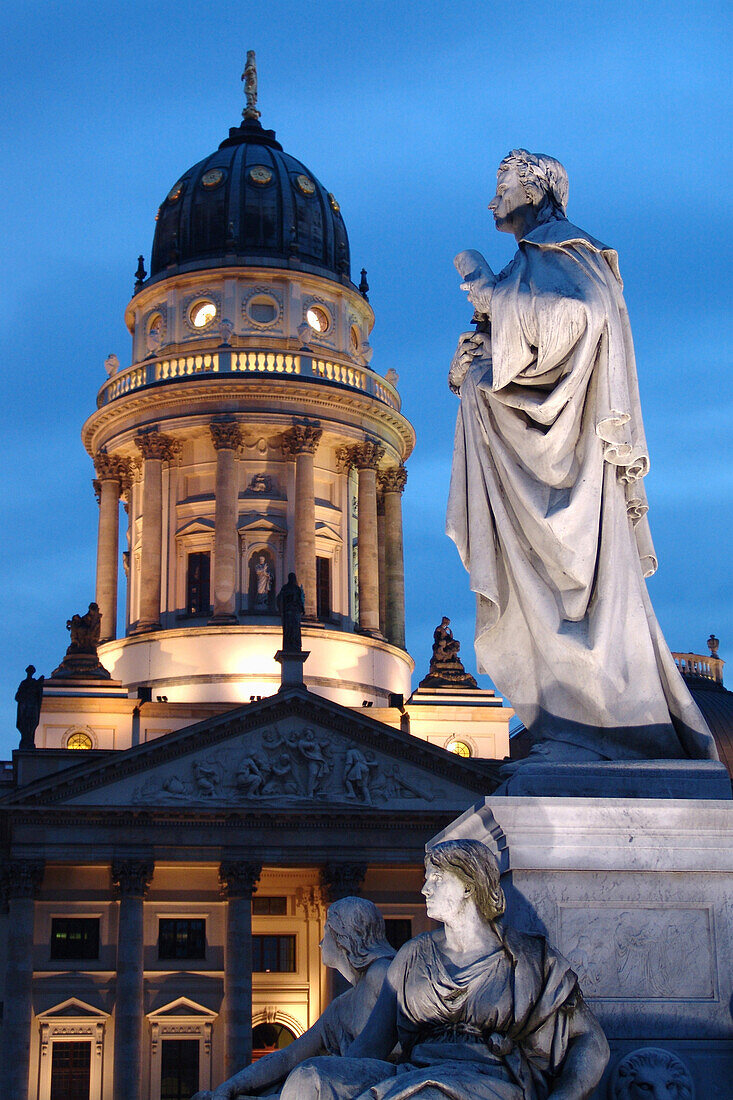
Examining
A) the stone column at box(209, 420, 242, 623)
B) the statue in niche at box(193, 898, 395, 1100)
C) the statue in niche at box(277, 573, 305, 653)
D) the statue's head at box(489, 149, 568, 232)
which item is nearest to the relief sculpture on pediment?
the statue in niche at box(277, 573, 305, 653)

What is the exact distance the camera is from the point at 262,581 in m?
65.4

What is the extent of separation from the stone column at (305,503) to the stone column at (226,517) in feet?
7.08

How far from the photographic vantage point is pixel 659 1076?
4.64 m

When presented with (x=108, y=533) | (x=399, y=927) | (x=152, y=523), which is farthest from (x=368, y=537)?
(x=399, y=927)

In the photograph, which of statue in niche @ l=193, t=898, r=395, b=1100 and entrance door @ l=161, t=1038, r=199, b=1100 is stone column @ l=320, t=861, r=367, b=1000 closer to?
entrance door @ l=161, t=1038, r=199, b=1100

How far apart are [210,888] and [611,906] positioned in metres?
49.6

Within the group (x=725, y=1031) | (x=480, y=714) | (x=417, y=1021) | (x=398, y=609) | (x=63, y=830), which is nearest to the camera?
(x=417, y=1021)

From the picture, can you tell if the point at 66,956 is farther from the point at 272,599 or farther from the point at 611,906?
the point at 611,906

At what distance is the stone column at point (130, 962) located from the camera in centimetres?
5053

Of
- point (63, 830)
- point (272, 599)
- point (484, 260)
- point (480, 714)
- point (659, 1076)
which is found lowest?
point (659, 1076)

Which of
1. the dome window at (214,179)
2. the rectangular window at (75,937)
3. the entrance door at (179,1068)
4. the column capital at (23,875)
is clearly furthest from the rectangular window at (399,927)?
the dome window at (214,179)

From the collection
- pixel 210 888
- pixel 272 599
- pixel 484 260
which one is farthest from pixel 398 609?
pixel 484 260

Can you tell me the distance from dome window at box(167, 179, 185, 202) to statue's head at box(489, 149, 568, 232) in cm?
6718

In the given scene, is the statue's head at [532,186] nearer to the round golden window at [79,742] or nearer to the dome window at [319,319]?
the round golden window at [79,742]
